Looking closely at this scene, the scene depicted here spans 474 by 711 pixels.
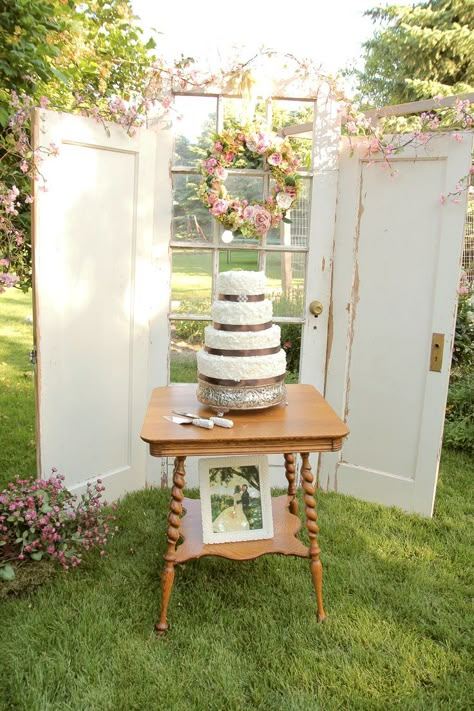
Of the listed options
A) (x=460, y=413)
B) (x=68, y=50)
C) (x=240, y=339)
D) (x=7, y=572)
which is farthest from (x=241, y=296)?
(x=460, y=413)

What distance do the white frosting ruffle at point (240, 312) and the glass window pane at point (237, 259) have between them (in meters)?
1.11

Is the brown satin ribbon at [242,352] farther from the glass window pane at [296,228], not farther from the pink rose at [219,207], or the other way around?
the glass window pane at [296,228]

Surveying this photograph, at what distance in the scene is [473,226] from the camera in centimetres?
637

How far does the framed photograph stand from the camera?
2.61m

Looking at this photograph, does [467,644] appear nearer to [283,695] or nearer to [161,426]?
[283,695]

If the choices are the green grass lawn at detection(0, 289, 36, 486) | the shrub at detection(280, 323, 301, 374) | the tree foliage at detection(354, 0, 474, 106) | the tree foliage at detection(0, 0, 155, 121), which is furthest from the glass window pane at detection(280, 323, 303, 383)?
the tree foliage at detection(354, 0, 474, 106)

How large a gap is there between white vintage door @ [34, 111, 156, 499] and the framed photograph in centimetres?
101

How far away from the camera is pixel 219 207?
129 inches

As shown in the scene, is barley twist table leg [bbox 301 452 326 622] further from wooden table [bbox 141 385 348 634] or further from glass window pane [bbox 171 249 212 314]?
glass window pane [bbox 171 249 212 314]

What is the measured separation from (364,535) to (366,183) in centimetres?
200

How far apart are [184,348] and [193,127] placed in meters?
1.30

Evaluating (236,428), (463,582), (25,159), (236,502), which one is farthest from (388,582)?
(25,159)

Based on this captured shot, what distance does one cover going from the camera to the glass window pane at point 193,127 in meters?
3.38

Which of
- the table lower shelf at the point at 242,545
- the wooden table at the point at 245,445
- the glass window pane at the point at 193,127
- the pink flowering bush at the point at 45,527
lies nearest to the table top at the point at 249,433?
the wooden table at the point at 245,445
